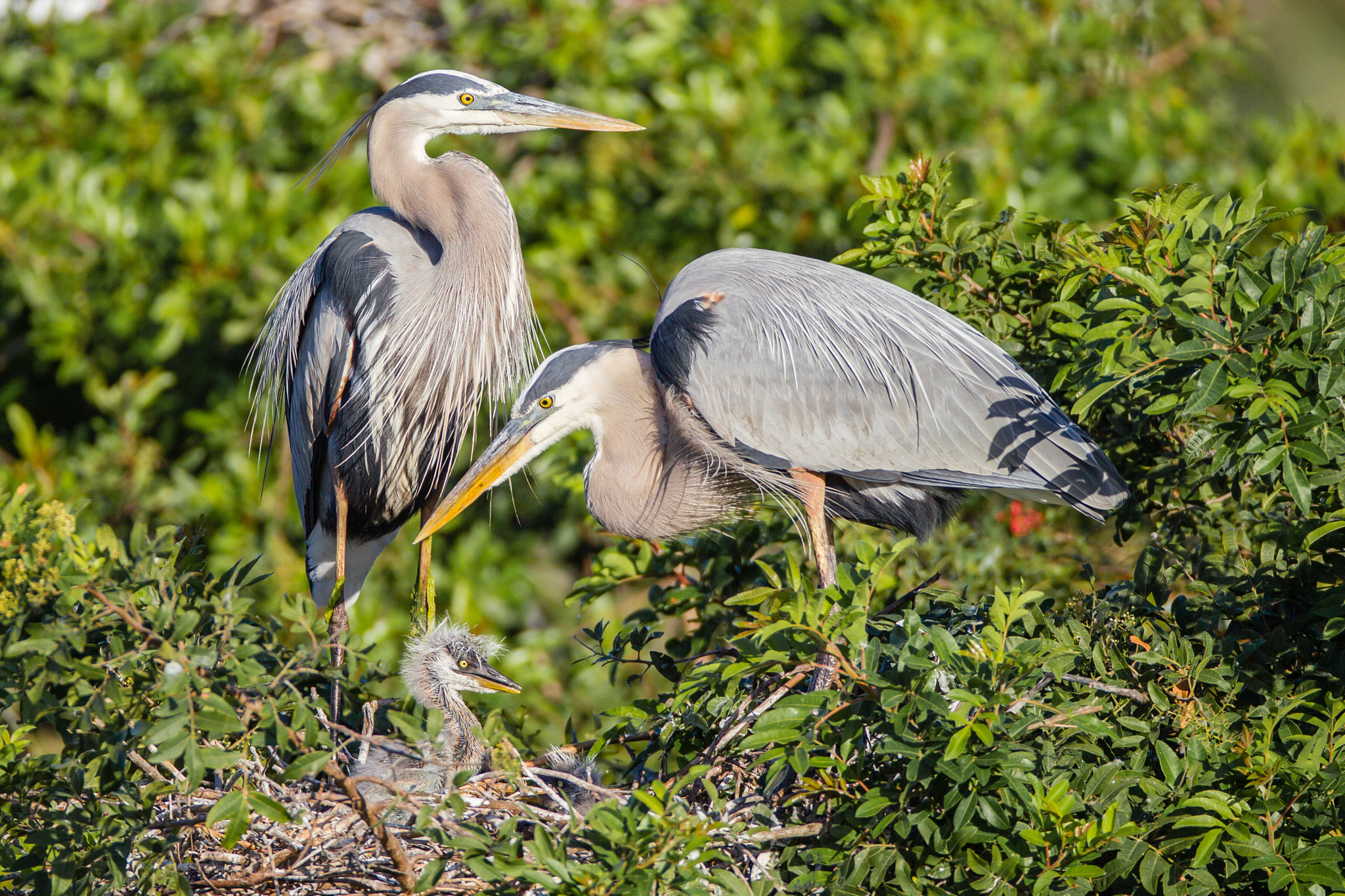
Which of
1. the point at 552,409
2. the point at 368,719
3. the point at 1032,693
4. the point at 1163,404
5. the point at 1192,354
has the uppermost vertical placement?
the point at 1192,354

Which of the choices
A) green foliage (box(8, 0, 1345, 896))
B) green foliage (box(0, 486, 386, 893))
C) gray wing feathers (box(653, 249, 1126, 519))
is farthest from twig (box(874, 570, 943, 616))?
green foliage (box(0, 486, 386, 893))

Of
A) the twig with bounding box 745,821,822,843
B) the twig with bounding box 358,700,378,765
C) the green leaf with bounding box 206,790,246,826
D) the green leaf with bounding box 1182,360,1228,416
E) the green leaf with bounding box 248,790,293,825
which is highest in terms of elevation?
the green leaf with bounding box 1182,360,1228,416

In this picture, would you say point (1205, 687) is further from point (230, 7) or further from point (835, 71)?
point (230, 7)

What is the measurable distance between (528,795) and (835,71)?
13.3 ft

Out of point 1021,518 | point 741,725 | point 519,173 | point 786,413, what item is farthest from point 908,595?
point 519,173

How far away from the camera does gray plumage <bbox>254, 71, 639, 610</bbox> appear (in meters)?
3.44

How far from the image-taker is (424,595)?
368 centimetres

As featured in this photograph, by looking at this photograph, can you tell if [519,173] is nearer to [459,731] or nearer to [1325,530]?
[459,731]

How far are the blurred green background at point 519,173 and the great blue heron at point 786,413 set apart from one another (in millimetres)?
1385

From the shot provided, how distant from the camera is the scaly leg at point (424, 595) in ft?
11.8

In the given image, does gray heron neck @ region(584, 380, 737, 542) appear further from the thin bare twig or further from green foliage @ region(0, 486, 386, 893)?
green foliage @ region(0, 486, 386, 893)

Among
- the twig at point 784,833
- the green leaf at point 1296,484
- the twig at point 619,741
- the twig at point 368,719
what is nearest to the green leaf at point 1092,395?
the green leaf at point 1296,484

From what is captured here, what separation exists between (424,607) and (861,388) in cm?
151

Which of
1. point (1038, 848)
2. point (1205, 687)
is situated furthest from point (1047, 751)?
point (1205, 687)
